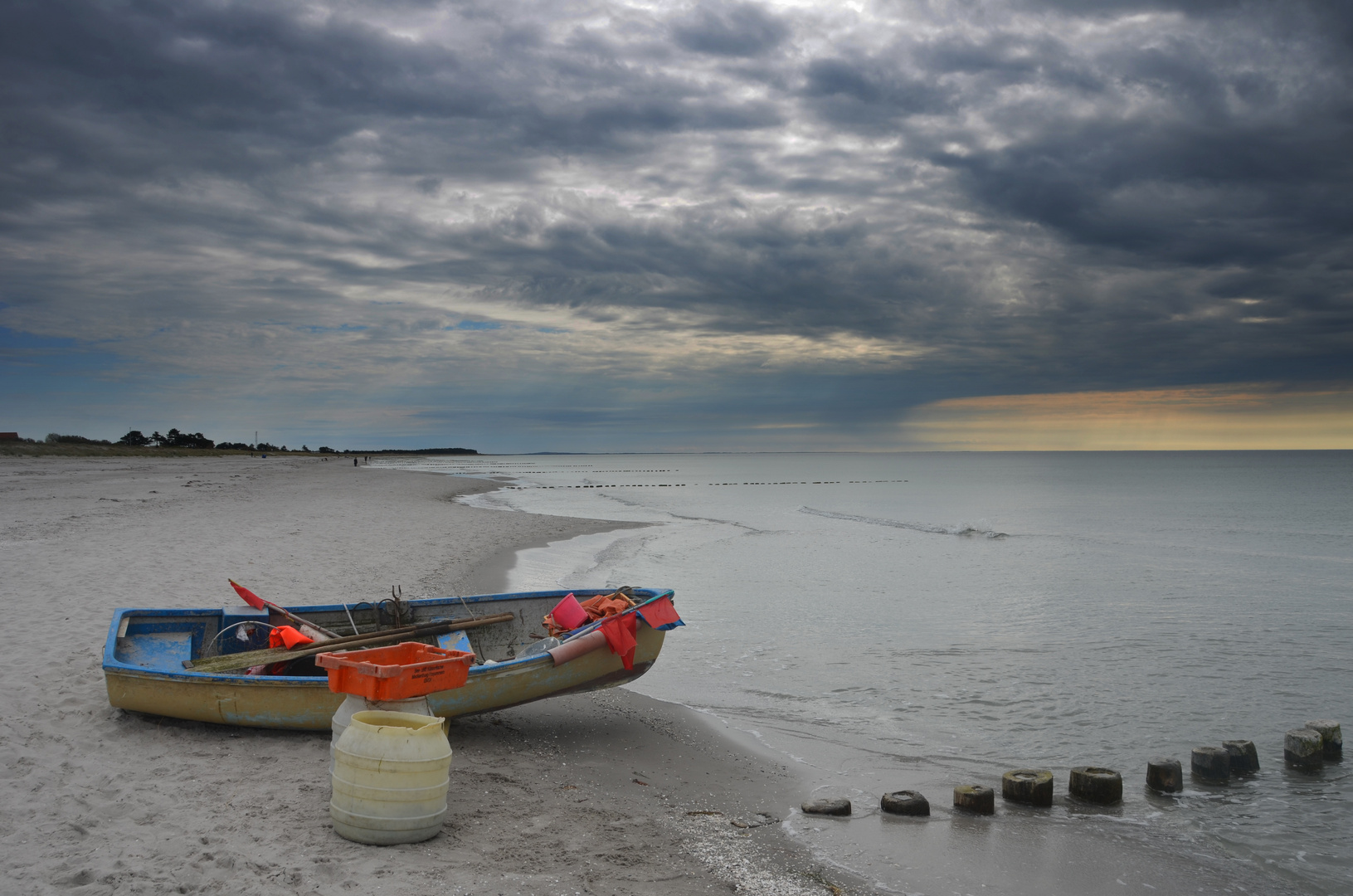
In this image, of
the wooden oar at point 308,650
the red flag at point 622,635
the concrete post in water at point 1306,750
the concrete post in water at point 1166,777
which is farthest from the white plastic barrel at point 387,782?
the concrete post in water at point 1306,750

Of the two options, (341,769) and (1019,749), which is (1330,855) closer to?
(1019,749)

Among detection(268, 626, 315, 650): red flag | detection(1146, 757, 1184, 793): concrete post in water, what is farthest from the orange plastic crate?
detection(1146, 757, 1184, 793): concrete post in water

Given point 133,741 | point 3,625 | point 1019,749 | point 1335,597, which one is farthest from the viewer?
point 1335,597

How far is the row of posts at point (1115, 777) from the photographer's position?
6.21 meters

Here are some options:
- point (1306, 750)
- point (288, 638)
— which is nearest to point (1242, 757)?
point (1306, 750)

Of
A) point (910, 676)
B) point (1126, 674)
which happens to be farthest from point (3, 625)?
point (1126, 674)

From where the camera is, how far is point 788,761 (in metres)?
7.59

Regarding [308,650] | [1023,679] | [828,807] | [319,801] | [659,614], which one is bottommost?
[1023,679]

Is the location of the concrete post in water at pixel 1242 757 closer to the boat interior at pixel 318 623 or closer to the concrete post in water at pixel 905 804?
the concrete post in water at pixel 905 804

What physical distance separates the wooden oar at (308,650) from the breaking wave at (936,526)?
27477mm

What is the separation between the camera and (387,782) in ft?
15.5

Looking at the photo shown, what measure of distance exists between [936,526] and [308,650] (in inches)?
1273

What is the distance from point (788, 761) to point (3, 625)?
31.1 ft

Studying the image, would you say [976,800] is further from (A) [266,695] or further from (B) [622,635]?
(A) [266,695]
